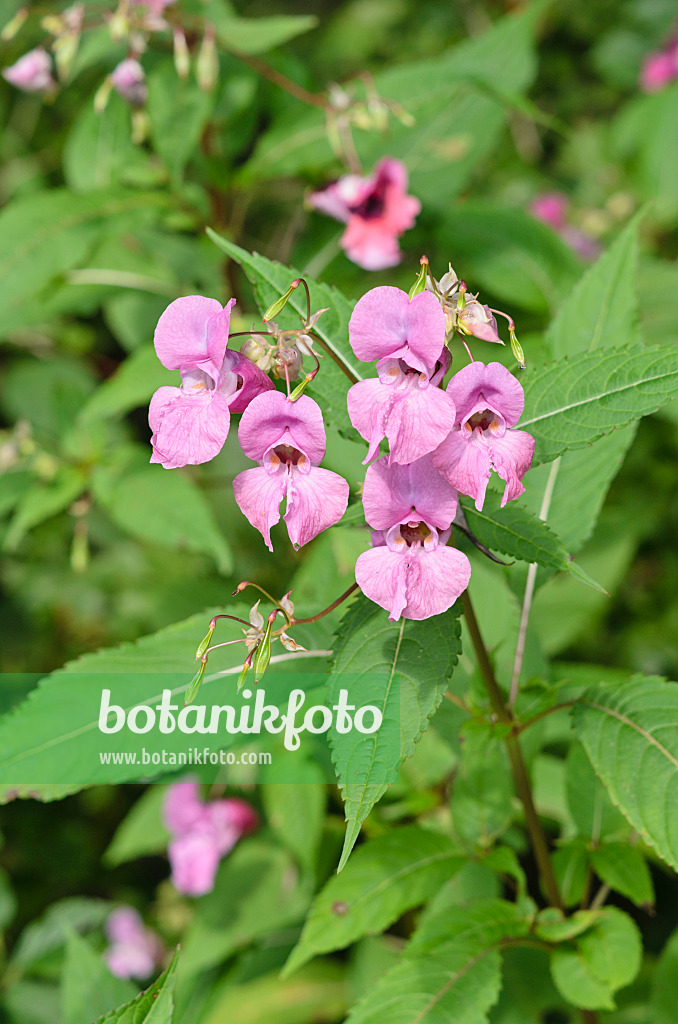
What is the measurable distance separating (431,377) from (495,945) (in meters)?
0.74

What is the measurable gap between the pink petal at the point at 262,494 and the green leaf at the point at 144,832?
4.58 feet

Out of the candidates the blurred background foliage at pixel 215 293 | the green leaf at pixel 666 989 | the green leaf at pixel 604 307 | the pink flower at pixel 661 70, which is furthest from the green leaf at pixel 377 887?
the pink flower at pixel 661 70

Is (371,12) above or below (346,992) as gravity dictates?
above

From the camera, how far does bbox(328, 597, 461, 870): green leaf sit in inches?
28.0

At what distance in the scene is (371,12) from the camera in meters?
3.18

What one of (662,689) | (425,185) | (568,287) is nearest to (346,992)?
(662,689)

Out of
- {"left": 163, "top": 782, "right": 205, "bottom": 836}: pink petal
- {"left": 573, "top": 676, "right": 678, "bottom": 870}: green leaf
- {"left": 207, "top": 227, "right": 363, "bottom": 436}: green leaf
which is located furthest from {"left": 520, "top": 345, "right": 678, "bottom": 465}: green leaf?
{"left": 163, "top": 782, "right": 205, "bottom": 836}: pink petal

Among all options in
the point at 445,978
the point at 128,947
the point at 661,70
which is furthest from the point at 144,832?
the point at 661,70

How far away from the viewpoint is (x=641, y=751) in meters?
0.84

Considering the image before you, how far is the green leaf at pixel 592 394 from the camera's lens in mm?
739

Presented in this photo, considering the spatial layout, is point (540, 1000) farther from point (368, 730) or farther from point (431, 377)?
point (431, 377)

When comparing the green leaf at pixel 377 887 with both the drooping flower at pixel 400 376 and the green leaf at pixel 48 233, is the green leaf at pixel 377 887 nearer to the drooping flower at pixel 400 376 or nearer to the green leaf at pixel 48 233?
the drooping flower at pixel 400 376

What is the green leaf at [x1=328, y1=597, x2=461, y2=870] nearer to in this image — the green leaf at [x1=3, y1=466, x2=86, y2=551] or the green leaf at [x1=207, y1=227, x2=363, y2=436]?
the green leaf at [x1=207, y1=227, x2=363, y2=436]

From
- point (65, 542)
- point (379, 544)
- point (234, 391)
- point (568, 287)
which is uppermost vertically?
point (568, 287)
